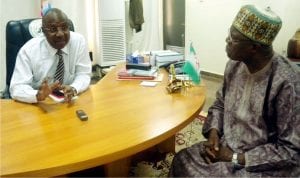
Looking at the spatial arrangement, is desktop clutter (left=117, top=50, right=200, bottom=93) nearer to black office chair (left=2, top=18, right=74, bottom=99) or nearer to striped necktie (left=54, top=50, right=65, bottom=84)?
striped necktie (left=54, top=50, right=65, bottom=84)

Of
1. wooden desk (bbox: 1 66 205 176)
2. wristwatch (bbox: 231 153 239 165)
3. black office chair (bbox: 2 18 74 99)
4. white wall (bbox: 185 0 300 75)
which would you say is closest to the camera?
wooden desk (bbox: 1 66 205 176)

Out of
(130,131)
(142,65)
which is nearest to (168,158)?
(142,65)

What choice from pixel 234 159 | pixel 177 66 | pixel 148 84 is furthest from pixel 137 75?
pixel 234 159

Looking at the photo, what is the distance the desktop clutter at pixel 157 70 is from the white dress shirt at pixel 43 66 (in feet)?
0.93

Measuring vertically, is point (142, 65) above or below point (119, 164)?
above

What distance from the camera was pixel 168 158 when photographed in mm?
2398

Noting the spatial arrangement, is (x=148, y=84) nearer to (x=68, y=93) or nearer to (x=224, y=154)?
(x=68, y=93)

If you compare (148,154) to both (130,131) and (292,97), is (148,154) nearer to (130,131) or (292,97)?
(130,131)

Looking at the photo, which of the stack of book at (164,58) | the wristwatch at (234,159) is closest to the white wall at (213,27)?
the stack of book at (164,58)

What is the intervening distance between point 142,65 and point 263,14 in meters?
1.07

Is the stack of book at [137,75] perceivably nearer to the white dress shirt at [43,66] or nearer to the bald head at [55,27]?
the white dress shirt at [43,66]

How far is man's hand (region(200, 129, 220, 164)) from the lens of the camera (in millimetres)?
1473

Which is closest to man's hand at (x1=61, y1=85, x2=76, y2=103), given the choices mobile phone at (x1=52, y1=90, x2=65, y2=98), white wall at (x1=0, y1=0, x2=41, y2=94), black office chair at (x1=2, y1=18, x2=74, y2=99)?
mobile phone at (x1=52, y1=90, x2=65, y2=98)

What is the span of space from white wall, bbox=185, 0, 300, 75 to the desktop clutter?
6.56ft
